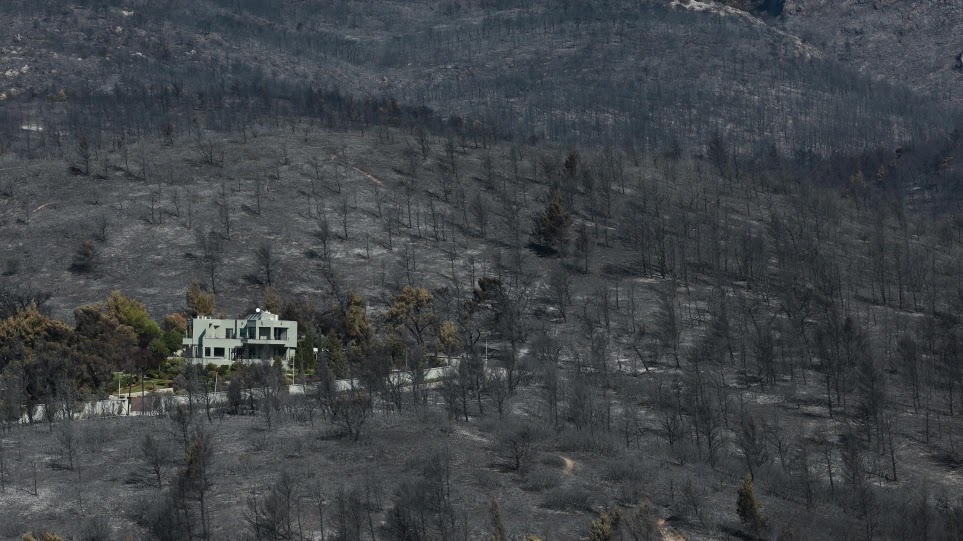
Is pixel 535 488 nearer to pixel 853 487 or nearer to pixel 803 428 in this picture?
pixel 853 487

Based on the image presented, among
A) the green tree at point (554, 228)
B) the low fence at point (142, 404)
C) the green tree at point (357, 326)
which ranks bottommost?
the low fence at point (142, 404)

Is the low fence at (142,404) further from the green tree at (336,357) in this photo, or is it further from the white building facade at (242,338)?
the white building facade at (242,338)

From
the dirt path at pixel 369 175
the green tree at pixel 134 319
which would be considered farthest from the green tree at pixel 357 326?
the dirt path at pixel 369 175

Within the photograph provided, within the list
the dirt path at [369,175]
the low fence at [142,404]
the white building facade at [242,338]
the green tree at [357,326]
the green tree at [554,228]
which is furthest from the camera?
the dirt path at [369,175]

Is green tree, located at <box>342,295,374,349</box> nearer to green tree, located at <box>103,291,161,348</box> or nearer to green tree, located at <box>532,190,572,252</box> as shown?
green tree, located at <box>103,291,161,348</box>

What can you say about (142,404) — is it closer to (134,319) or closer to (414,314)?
(134,319)

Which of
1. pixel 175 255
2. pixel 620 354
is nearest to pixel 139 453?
pixel 620 354

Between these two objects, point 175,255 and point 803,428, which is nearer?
point 803,428

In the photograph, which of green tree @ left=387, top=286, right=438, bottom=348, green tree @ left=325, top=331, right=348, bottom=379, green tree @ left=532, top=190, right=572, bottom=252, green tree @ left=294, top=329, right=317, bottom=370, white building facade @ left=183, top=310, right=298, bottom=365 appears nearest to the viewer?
green tree @ left=325, top=331, right=348, bottom=379

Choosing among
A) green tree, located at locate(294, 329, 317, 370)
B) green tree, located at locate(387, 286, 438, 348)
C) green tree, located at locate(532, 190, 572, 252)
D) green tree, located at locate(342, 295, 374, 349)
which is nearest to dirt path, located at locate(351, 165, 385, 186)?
green tree, located at locate(532, 190, 572, 252)
